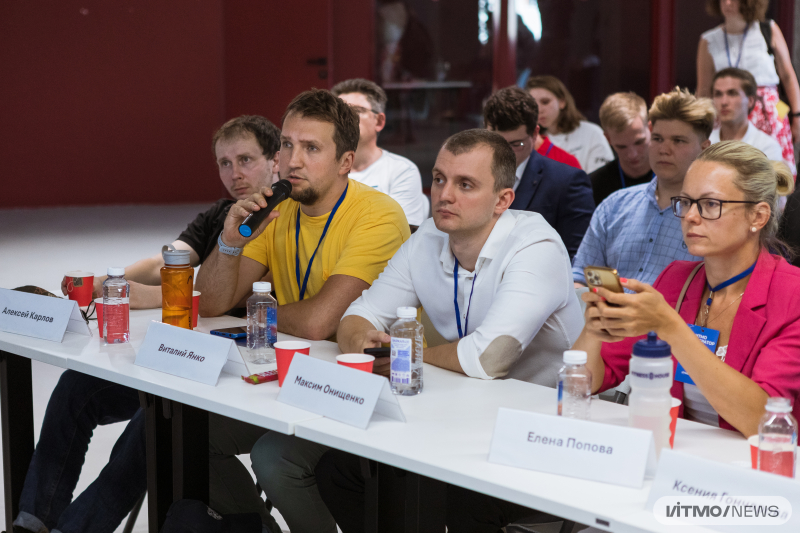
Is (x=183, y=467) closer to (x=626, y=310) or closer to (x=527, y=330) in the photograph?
(x=527, y=330)

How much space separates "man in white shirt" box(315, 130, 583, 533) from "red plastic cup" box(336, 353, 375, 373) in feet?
0.47

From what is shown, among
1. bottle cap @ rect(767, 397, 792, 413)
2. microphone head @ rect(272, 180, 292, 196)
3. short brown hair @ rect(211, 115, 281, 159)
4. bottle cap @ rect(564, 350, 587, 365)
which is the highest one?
short brown hair @ rect(211, 115, 281, 159)

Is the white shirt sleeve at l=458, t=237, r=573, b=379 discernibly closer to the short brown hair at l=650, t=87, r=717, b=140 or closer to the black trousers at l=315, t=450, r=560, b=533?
the black trousers at l=315, t=450, r=560, b=533

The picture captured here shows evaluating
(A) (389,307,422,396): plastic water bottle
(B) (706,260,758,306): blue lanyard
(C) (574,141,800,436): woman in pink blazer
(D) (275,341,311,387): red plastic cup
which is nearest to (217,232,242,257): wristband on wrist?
(D) (275,341,311,387): red plastic cup

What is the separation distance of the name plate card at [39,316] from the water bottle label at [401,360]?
0.89 m

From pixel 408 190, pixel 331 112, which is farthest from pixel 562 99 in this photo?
pixel 331 112

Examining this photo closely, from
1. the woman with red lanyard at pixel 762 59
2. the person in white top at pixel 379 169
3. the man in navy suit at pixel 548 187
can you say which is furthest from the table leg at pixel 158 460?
the woman with red lanyard at pixel 762 59

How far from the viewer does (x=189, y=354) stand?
1782mm

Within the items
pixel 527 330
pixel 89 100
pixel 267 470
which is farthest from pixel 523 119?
pixel 89 100

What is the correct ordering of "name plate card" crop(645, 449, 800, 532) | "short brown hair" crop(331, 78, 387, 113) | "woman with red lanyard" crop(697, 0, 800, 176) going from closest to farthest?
"name plate card" crop(645, 449, 800, 532) < "short brown hair" crop(331, 78, 387, 113) < "woman with red lanyard" crop(697, 0, 800, 176)

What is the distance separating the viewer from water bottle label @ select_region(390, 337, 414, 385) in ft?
5.35

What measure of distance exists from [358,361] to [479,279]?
539 mm

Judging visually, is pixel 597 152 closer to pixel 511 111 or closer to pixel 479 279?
pixel 511 111

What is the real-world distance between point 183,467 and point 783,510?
1280 millimetres
